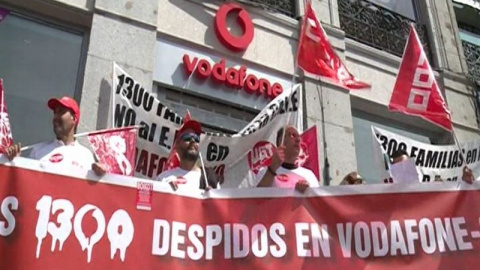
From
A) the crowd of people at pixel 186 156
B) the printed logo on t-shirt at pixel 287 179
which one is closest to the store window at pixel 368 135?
the crowd of people at pixel 186 156

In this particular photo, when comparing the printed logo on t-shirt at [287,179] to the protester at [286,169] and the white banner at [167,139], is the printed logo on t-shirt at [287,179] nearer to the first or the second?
the protester at [286,169]

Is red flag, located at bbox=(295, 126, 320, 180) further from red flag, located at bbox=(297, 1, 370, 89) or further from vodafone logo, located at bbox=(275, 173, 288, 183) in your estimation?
vodafone logo, located at bbox=(275, 173, 288, 183)

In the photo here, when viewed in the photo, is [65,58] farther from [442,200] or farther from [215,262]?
[442,200]

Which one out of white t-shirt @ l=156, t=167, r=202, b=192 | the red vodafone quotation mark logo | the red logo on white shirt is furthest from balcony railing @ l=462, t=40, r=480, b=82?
the red logo on white shirt

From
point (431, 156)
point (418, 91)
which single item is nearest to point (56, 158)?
point (418, 91)

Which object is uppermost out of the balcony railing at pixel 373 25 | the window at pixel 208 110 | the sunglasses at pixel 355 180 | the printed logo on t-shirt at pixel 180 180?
the balcony railing at pixel 373 25

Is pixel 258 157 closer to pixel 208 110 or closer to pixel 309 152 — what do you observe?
pixel 309 152

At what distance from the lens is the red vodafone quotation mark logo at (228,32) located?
319 inches

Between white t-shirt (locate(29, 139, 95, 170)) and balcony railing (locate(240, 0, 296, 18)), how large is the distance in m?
4.85

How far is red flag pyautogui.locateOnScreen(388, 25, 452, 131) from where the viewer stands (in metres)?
5.77

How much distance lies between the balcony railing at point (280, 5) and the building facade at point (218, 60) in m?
0.02

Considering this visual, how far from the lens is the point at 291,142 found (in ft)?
15.6

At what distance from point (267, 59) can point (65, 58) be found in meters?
2.92

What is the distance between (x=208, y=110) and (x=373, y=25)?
13.0ft
